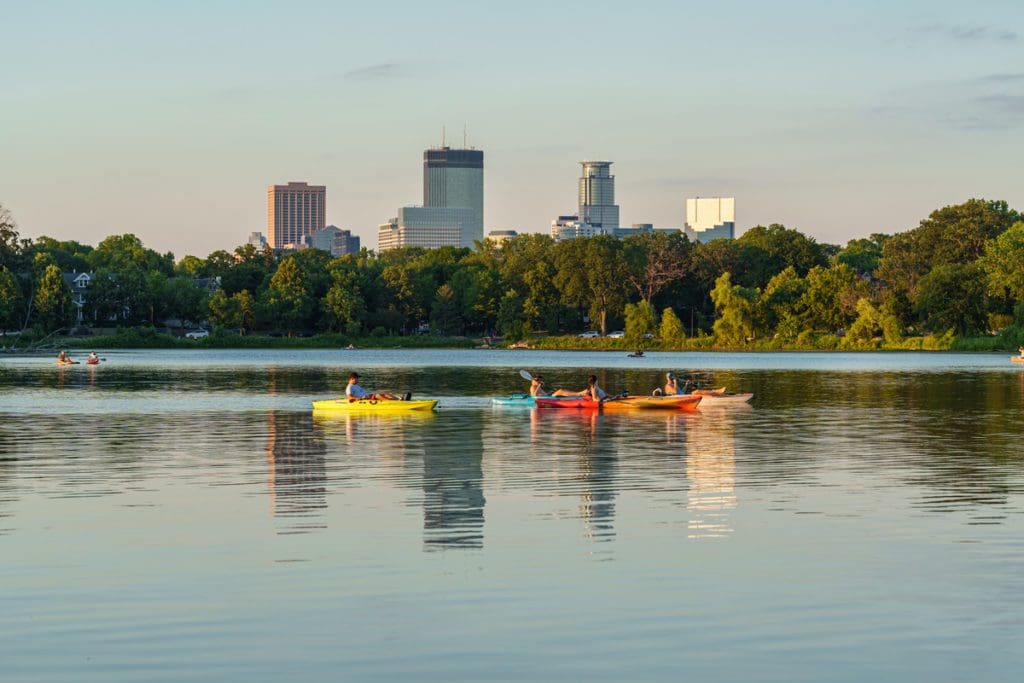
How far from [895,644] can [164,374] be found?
237ft

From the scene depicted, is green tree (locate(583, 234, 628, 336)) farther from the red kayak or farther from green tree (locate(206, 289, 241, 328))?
the red kayak

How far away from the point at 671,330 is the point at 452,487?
129 metres

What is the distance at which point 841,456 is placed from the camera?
100ft

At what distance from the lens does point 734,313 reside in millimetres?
145500

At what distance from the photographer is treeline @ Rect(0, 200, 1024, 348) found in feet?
450

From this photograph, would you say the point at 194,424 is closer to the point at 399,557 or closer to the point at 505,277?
the point at 399,557

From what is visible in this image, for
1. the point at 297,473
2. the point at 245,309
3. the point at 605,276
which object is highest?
the point at 605,276

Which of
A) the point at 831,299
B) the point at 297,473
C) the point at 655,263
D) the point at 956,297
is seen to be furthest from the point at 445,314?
the point at 297,473

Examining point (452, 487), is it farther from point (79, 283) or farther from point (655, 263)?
point (79, 283)

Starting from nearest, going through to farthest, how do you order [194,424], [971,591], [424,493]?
[971,591]
[424,493]
[194,424]

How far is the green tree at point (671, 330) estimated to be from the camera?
152 meters

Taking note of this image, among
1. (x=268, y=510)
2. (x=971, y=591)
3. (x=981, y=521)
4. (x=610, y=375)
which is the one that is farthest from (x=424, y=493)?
(x=610, y=375)

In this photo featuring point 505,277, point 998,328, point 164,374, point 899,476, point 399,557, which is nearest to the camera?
point 399,557

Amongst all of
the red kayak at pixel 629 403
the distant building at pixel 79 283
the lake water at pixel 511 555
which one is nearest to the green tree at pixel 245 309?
the distant building at pixel 79 283
